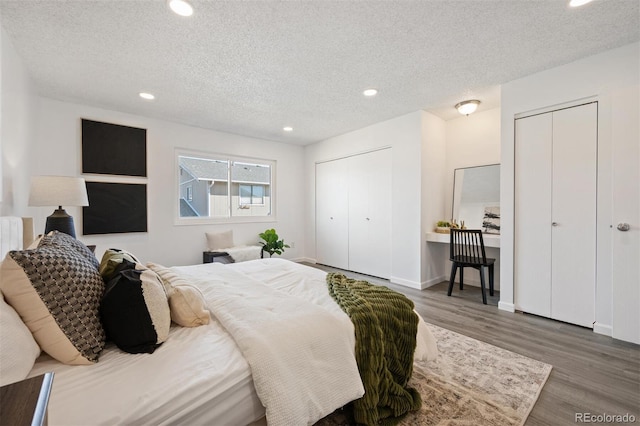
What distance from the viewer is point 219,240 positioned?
4.68m

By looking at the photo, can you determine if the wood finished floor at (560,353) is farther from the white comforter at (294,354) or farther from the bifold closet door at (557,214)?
the white comforter at (294,354)

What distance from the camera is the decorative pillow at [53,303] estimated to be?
1.01 m

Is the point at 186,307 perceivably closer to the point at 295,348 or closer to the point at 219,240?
the point at 295,348

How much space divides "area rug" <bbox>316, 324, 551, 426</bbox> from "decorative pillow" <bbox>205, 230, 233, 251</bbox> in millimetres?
3623

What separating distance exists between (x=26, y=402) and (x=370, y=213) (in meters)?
4.41

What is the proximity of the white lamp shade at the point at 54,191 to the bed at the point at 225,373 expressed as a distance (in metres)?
1.05

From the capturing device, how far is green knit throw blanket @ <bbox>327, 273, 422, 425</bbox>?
1.42 metres

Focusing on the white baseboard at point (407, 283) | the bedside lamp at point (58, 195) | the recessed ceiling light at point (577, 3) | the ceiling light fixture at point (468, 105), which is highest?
the recessed ceiling light at point (577, 3)

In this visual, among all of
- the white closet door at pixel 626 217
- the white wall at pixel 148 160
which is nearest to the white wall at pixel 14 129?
the white wall at pixel 148 160

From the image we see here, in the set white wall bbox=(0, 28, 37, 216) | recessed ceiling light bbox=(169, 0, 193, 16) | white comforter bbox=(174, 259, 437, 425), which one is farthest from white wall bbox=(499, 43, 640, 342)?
white wall bbox=(0, 28, 37, 216)

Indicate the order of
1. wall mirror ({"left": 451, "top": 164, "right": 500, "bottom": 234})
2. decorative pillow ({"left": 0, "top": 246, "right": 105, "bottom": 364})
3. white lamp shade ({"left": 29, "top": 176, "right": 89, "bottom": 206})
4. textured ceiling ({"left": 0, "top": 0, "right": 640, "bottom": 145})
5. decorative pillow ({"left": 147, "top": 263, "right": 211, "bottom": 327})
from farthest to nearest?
wall mirror ({"left": 451, "top": 164, "right": 500, "bottom": 234}), white lamp shade ({"left": 29, "top": 176, "right": 89, "bottom": 206}), textured ceiling ({"left": 0, "top": 0, "right": 640, "bottom": 145}), decorative pillow ({"left": 147, "top": 263, "right": 211, "bottom": 327}), decorative pillow ({"left": 0, "top": 246, "right": 105, "bottom": 364})

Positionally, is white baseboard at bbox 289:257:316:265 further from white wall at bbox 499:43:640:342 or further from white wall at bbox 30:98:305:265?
white wall at bbox 499:43:640:342

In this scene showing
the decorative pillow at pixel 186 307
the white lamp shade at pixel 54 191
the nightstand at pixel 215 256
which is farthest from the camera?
the nightstand at pixel 215 256

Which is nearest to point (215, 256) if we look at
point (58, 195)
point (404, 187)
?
point (58, 195)
